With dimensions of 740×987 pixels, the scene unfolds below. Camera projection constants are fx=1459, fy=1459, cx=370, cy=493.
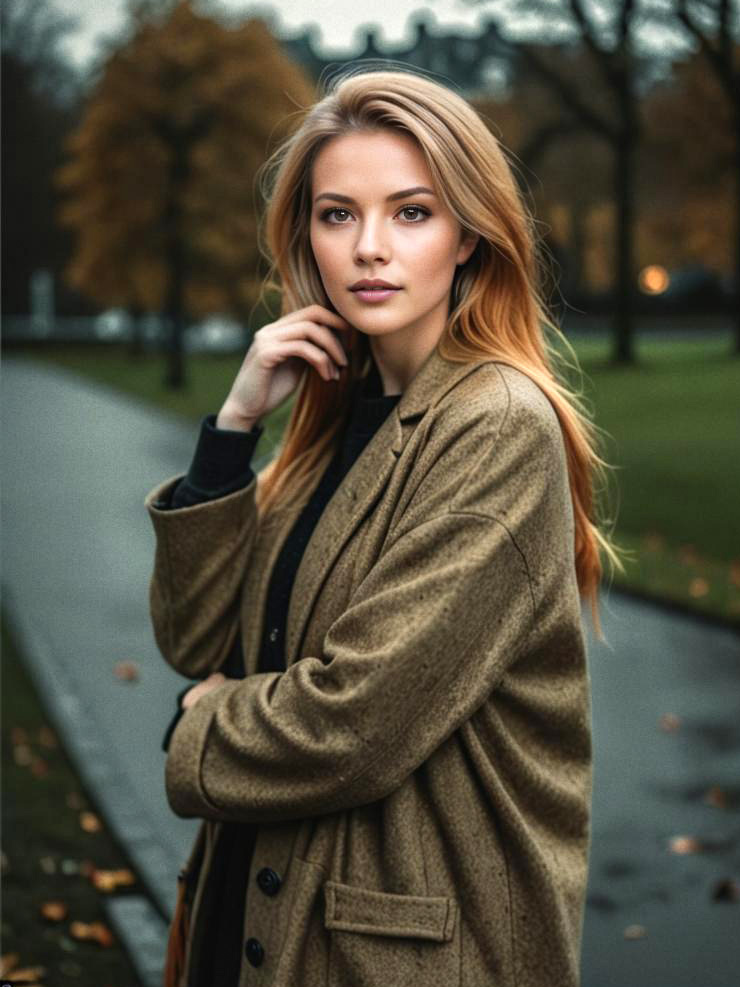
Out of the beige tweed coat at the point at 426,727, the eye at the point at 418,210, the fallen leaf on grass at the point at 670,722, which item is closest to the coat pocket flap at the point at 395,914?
the beige tweed coat at the point at 426,727

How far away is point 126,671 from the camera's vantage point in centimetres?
780

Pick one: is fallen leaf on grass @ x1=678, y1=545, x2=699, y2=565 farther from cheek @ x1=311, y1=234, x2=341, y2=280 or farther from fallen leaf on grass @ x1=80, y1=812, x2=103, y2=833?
cheek @ x1=311, y1=234, x2=341, y2=280

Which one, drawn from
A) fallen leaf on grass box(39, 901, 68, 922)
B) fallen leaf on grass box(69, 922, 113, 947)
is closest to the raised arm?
fallen leaf on grass box(69, 922, 113, 947)

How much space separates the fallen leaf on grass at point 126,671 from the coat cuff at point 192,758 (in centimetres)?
562

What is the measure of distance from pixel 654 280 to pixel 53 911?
189 feet

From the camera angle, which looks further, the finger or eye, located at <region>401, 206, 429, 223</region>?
the finger

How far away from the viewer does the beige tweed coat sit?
6.43ft

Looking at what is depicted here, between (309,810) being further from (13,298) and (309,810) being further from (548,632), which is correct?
(13,298)

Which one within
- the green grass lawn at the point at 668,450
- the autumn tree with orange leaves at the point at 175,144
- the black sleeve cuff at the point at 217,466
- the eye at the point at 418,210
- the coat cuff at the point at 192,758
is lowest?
the green grass lawn at the point at 668,450

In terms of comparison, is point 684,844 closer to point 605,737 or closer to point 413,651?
point 605,737

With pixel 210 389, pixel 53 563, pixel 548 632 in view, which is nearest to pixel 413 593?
pixel 548 632

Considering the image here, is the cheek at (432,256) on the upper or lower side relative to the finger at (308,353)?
upper

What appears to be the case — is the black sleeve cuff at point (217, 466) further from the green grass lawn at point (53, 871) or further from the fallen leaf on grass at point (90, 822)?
the fallen leaf on grass at point (90, 822)

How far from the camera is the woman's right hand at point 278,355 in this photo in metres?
2.40
